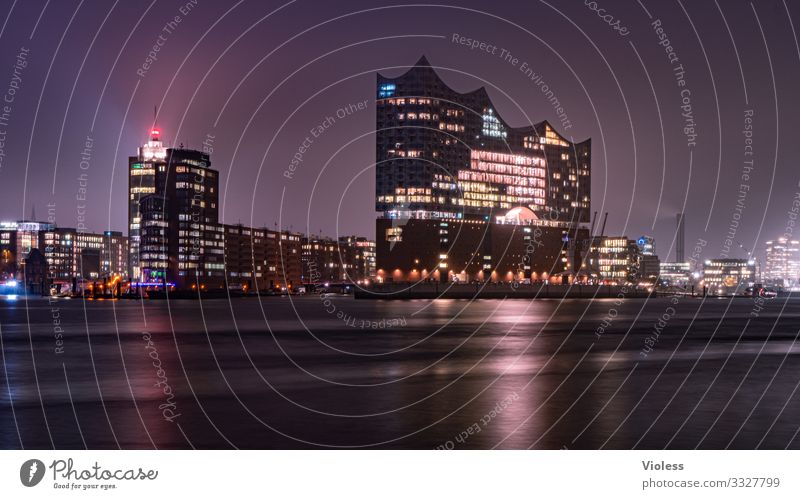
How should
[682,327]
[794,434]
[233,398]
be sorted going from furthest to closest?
[682,327]
[233,398]
[794,434]

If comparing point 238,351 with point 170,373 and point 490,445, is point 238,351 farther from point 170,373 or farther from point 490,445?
point 490,445

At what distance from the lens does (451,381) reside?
97.0 feet

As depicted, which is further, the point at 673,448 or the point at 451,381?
the point at 451,381

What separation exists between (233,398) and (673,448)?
40.6 ft

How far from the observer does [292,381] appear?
29609 millimetres

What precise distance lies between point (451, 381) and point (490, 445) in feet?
38.1

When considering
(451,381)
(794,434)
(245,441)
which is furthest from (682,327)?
(245,441)
